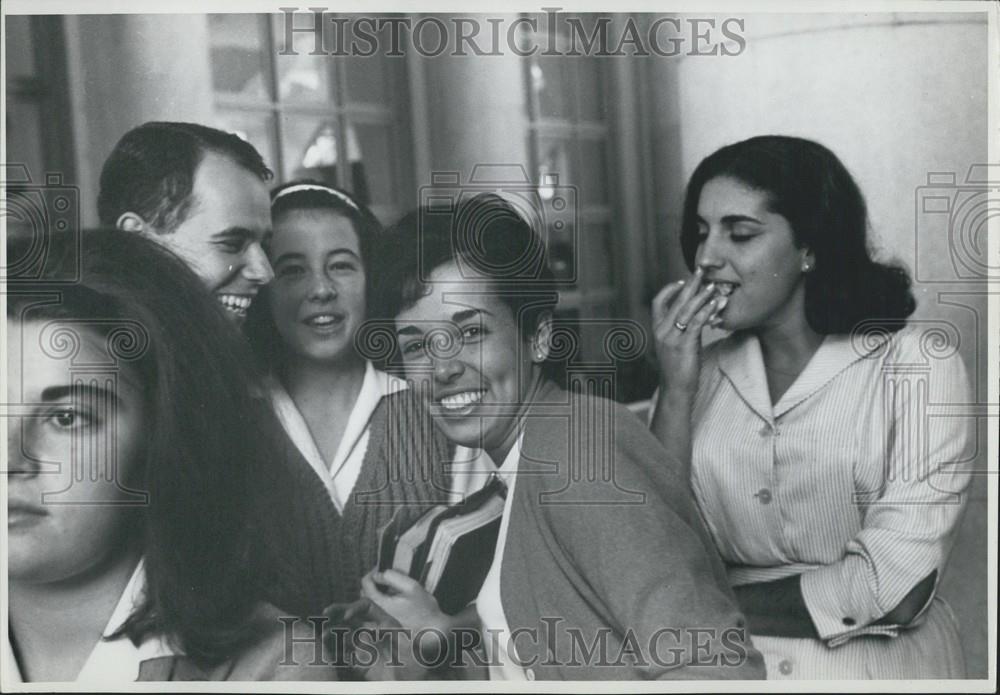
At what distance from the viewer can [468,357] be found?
3102 millimetres

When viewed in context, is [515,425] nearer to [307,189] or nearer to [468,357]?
[468,357]

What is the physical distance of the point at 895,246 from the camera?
311 cm

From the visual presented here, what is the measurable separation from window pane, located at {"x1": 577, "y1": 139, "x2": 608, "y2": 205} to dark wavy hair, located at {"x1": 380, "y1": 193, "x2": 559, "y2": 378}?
0.20 m

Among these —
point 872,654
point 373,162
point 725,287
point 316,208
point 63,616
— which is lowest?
point 872,654

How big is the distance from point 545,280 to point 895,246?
1.03 metres

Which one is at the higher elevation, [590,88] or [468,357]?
[590,88]

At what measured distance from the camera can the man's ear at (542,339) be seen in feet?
10.2

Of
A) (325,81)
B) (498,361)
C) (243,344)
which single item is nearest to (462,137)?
(325,81)

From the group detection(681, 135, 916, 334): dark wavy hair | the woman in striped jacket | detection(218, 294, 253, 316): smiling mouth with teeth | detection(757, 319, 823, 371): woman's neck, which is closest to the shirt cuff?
the woman in striped jacket

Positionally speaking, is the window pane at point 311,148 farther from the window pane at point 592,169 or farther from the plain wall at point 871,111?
the plain wall at point 871,111

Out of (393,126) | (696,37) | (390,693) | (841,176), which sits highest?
(696,37)

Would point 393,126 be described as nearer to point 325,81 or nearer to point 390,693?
point 325,81

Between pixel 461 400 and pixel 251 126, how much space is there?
102 cm

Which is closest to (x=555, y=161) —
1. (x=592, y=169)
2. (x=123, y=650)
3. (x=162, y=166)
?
(x=592, y=169)
